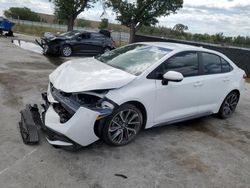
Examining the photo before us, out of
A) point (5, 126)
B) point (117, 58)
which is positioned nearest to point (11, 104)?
point (5, 126)

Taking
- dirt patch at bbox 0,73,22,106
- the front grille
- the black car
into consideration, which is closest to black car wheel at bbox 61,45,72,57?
the black car

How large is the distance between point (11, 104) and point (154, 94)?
294 centimetres

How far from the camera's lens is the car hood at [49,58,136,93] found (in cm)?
407

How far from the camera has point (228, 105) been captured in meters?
6.42

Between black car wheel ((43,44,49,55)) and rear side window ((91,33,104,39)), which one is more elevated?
rear side window ((91,33,104,39))

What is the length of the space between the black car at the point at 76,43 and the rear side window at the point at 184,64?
34.4 ft

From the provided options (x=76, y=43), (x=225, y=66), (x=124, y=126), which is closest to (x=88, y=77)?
(x=124, y=126)

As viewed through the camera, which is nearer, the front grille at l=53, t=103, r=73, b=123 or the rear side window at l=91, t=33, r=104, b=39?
the front grille at l=53, t=103, r=73, b=123

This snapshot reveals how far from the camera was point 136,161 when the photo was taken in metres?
4.11

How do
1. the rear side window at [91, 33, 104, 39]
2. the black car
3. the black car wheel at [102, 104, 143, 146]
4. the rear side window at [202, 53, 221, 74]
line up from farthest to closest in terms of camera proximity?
the rear side window at [91, 33, 104, 39], the black car, the rear side window at [202, 53, 221, 74], the black car wheel at [102, 104, 143, 146]

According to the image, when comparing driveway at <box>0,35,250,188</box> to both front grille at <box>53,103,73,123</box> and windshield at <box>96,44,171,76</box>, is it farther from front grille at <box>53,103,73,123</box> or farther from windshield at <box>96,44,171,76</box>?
windshield at <box>96,44,171,76</box>

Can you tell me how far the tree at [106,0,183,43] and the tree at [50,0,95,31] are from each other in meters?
3.60

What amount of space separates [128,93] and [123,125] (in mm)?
492

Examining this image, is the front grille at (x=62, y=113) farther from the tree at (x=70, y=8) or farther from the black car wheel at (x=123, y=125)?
the tree at (x=70, y=8)
